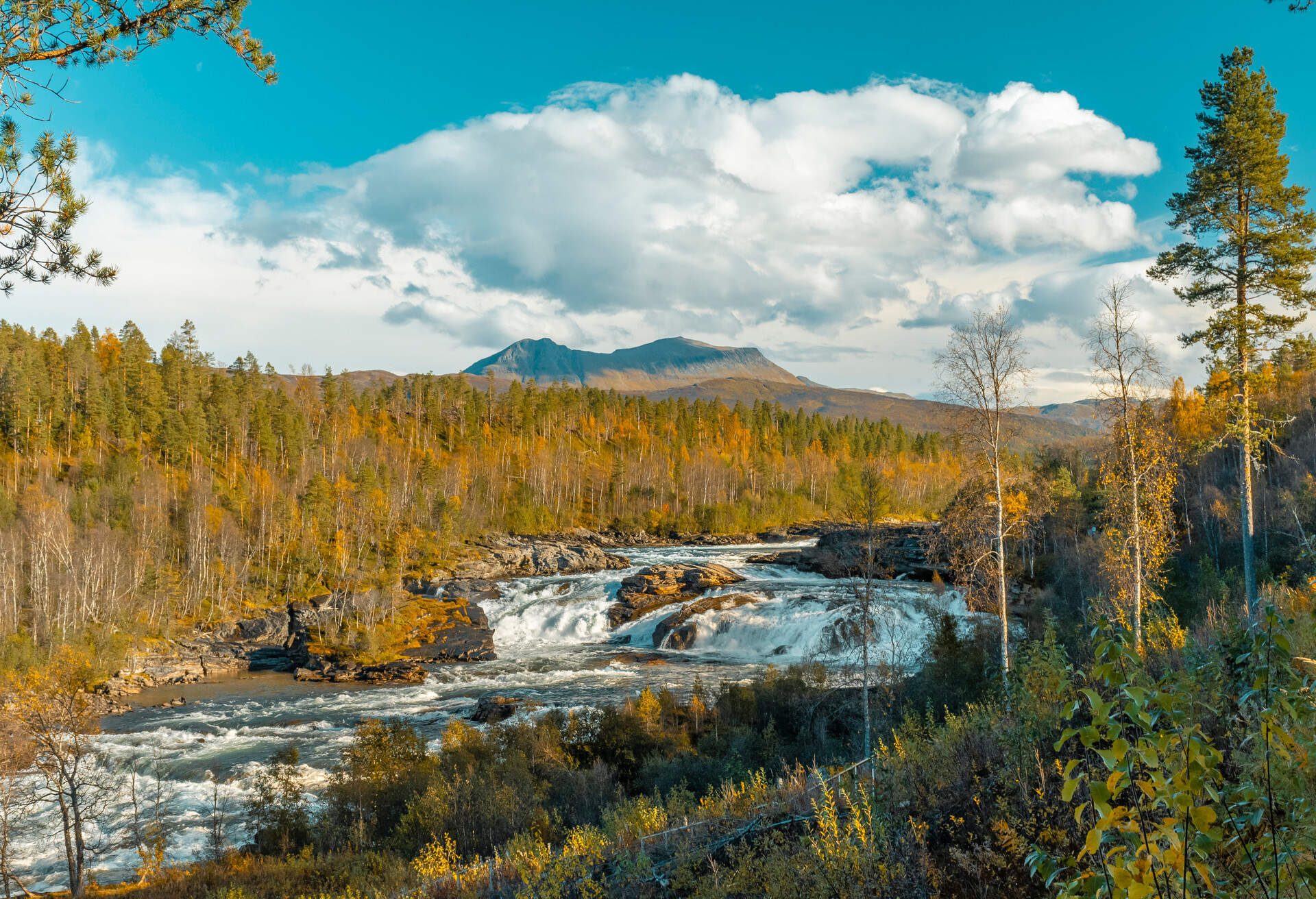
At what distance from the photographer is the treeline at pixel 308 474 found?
44375 mm

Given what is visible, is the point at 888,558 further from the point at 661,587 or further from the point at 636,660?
the point at 636,660

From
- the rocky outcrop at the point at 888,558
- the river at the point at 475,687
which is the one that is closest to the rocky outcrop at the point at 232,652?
the river at the point at 475,687

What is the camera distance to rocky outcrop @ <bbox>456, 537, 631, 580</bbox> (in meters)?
57.2

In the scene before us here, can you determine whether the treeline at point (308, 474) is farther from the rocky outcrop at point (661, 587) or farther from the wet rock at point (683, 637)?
the wet rock at point (683, 637)

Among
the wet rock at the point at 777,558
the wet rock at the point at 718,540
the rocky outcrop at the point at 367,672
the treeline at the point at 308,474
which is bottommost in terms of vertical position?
the rocky outcrop at the point at 367,672

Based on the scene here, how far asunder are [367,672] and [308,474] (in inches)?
1718

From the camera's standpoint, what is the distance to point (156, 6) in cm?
492

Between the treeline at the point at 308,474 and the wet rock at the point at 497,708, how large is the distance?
57.5ft

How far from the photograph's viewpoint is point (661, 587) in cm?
4456

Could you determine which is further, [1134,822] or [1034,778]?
[1034,778]

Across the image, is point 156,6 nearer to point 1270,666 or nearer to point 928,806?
point 1270,666

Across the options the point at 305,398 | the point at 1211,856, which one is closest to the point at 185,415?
the point at 305,398

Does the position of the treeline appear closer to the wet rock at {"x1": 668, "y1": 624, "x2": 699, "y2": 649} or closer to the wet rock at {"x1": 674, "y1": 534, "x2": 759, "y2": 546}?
the wet rock at {"x1": 674, "y1": 534, "x2": 759, "y2": 546}

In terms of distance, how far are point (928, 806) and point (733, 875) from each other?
187cm
